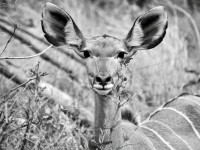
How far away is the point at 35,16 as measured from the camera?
7.12m

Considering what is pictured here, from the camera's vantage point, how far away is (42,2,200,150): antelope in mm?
2939

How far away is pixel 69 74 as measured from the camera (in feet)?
15.2

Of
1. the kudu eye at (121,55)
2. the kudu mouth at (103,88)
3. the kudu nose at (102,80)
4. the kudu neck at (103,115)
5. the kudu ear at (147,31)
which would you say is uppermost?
the kudu ear at (147,31)

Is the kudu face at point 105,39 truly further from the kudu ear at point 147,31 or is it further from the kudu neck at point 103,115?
the kudu neck at point 103,115

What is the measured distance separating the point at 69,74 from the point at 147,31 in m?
1.51

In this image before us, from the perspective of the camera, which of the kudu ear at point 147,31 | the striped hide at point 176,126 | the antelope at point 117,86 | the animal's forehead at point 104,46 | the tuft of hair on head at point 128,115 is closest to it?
the antelope at point 117,86

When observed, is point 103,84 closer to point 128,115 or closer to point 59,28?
point 59,28

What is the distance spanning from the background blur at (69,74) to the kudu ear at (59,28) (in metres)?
0.22

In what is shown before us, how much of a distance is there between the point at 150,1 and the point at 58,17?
250 inches

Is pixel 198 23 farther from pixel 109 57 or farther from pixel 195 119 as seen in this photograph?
pixel 109 57

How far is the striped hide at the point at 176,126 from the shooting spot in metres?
3.45

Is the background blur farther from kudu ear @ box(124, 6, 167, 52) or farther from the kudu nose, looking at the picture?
kudu ear @ box(124, 6, 167, 52)

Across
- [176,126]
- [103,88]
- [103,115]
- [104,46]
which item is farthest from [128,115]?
[103,88]

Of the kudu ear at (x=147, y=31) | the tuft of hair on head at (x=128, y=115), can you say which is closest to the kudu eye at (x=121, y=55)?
the kudu ear at (x=147, y=31)
